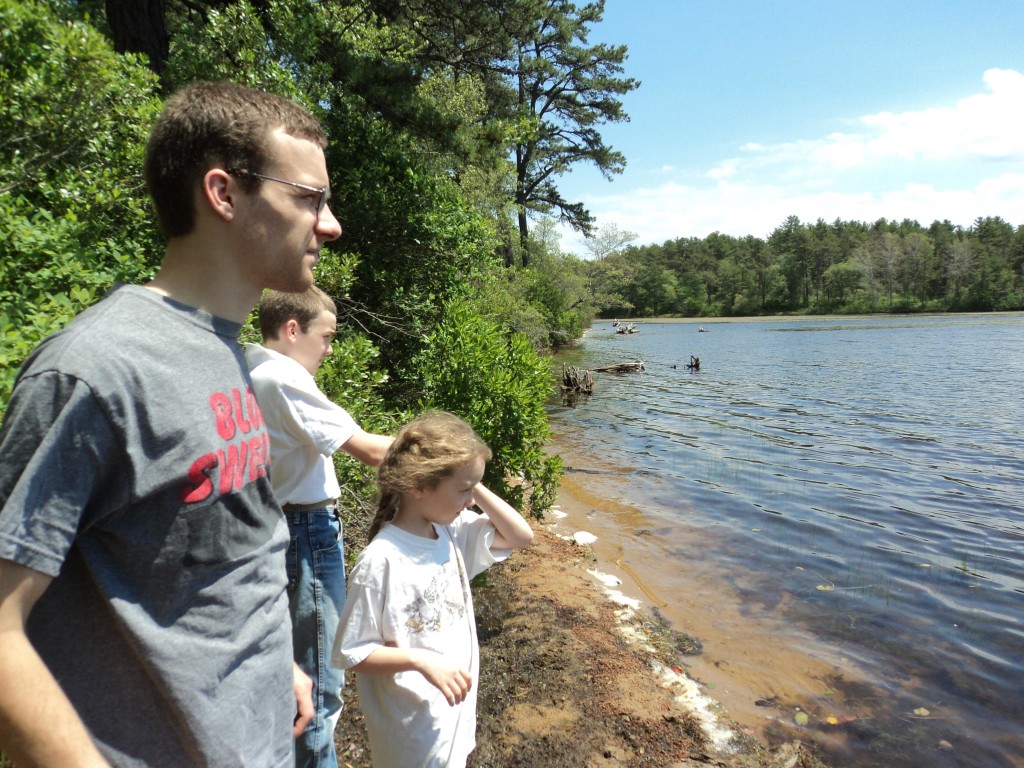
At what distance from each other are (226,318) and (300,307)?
137 cm

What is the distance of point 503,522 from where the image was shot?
2600 millimetres

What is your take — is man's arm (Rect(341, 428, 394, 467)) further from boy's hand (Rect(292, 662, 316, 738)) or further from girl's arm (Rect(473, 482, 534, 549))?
boy's hand (Rect(292, 662, 316, 738))

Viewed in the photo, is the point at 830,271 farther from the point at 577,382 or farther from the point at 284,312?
the point at 284,312

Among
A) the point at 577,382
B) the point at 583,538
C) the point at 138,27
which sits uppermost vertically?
the point at 138,27

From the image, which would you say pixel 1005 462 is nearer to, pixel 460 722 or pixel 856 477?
pixel 856 477

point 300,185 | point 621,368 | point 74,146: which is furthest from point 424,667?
point 621,368

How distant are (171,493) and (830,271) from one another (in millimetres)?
103486

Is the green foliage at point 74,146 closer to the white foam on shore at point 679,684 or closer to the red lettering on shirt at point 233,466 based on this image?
the red lettering on shirt at point 233,466

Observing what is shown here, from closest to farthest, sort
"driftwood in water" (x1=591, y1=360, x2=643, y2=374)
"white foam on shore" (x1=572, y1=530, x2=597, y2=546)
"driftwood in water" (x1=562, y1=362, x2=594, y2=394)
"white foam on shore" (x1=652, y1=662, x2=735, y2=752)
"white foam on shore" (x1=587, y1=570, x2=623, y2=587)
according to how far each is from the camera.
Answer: "white foam on shore" (x1=652, y1=662, x2=735, y2=752)
"white foam on shore" (x1=587, y1=570, x2=623, y2=587)
"white foam on shore" (x1=572, y1=530, x2=597, y2=546)
"driftwood in water" (x1=562, y1=362, x2=594, y2=394)
"driftwood in water" (x1=591, y1=360, x2=643, y2=374)

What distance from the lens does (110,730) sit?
1113 mm

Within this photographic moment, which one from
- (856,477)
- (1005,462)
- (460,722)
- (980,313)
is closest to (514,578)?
(460,722)

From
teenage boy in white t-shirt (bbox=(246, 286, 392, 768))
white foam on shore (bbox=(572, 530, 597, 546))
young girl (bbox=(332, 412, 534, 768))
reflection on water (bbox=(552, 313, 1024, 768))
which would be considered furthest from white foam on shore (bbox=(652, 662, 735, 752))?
white foam on shore (bbox=(572, 530, 597, 546))

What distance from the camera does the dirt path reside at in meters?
3.88

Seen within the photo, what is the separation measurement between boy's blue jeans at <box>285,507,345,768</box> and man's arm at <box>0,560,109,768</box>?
1.66 metres
